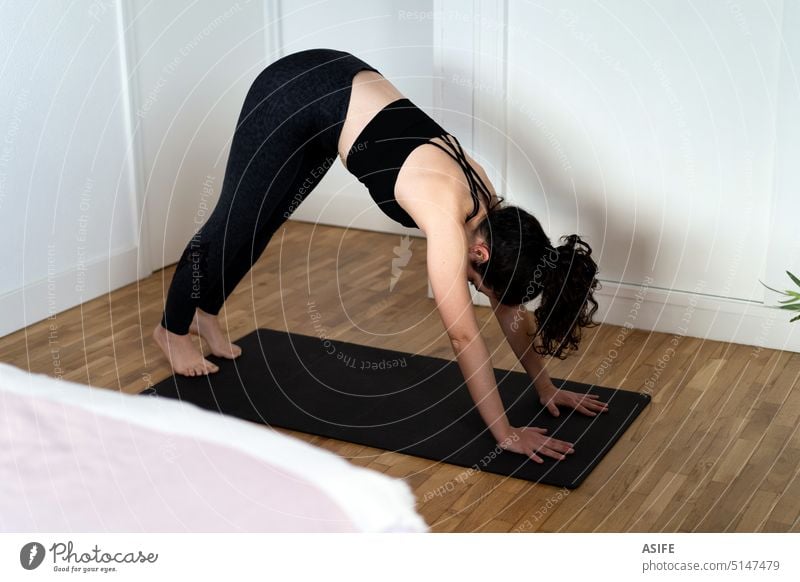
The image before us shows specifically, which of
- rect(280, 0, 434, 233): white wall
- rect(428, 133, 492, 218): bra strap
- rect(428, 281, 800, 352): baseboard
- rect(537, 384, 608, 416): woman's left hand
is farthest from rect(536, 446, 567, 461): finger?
rect(280, 0, 434, 233): white wall

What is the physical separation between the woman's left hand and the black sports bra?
1.72 ft

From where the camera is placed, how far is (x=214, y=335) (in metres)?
3.12

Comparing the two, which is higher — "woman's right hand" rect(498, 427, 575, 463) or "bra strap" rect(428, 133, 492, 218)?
"bra strap" rect(428, 133, 492, 218)

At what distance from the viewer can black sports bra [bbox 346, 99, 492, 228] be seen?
2.60 metres

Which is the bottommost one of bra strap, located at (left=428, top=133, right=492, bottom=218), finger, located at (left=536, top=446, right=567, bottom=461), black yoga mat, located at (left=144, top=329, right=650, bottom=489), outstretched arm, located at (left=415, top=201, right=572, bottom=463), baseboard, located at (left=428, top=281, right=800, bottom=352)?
black yoga mat, located at (left=144, top=329, right=650, bottom=489)

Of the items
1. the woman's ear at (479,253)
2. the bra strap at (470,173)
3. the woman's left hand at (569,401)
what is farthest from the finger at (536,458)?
the bra strap at (470,173)

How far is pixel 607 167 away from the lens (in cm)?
329

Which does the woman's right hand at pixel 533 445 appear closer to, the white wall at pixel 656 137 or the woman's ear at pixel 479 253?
the woman's ear at pixel 479 253

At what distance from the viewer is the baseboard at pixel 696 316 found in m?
3.12

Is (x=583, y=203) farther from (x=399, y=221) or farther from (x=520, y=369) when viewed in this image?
(x=399, y=221)

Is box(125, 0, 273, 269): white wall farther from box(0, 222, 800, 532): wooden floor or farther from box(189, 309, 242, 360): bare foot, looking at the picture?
box(189, 309, 242, 360): bare foot

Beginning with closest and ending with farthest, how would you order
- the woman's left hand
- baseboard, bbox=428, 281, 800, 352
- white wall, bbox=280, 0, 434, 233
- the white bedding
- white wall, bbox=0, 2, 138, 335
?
1. the white bedding
2. the woman's left hand
3. baseboard, bbox=428, 281, 800, 352
4. white wall, bbox=0, 2, 138, 335
5. white wall, bbox=280, 0, 434, 233
